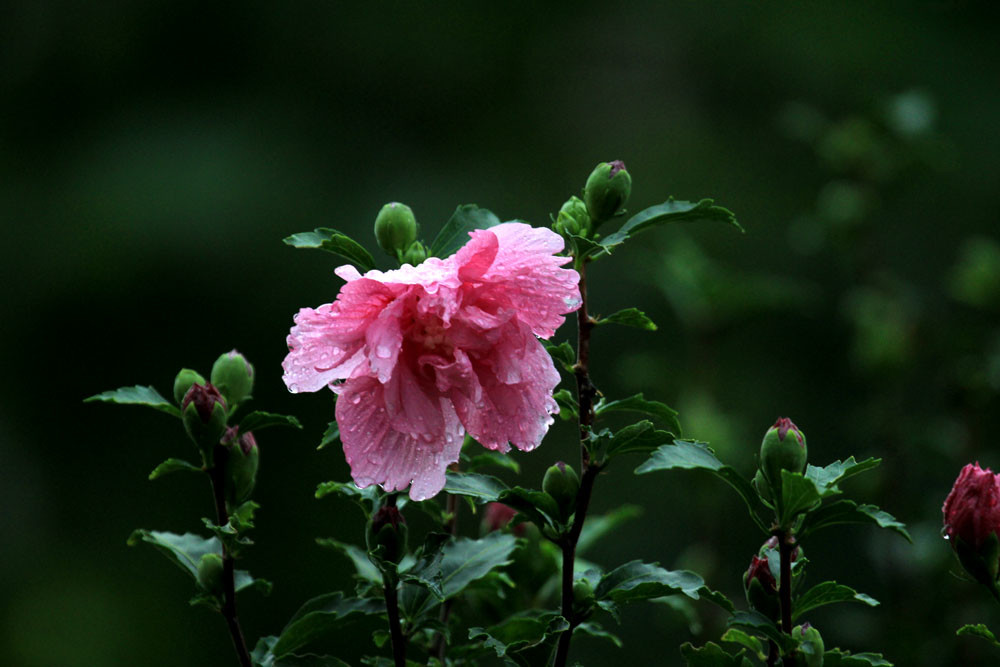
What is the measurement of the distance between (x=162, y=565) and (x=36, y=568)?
346 millimetres

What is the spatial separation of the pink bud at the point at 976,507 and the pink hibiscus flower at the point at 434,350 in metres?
0.28

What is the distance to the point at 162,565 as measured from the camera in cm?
309

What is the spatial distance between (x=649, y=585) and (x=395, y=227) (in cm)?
28

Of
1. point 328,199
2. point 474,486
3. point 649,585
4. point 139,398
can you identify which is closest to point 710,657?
point 649,585

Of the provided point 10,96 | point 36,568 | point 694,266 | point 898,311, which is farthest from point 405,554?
point 10,96

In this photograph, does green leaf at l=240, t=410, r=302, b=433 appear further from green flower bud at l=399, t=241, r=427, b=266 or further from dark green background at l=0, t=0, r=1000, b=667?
dark green background at l=0, t=0, r=1000, b=667

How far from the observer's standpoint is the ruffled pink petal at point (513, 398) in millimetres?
664

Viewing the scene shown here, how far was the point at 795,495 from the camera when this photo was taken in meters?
0.66

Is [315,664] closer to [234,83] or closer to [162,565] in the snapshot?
[162,565]

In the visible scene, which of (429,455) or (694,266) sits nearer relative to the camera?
(429,455)

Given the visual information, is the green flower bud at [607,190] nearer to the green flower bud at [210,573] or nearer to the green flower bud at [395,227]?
the green flower bud at [395,227]

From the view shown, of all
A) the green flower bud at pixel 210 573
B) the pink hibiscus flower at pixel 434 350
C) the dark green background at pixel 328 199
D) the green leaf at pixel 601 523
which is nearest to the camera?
the pink hibiscus flower at pixel 434 350

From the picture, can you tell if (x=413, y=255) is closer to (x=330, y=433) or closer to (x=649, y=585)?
(x=330, y=433)

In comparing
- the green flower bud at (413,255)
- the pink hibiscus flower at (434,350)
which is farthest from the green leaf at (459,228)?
the pink hibiscus flower at (434,350)
